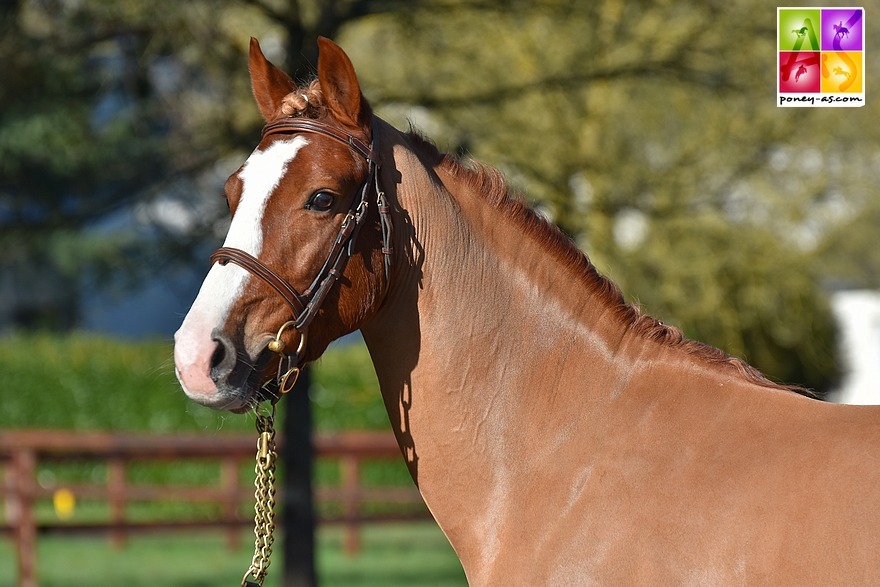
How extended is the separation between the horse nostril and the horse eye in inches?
16.7

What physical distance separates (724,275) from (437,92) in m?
5.15

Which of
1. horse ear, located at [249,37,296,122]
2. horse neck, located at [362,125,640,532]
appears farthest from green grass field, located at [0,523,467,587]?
horse ear, located at [249,37,296,122]

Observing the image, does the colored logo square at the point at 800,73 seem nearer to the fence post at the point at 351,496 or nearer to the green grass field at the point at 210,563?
the green grass field at the point at 210,563

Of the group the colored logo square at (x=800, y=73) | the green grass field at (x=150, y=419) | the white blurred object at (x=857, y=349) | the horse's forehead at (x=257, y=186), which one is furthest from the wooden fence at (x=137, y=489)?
the white blurred object at (x=857, y=349)

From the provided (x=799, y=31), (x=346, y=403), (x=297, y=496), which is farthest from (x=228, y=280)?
(x=346, y=403)

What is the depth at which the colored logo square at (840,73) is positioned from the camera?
411 cm

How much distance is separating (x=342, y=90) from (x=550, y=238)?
0.75 m

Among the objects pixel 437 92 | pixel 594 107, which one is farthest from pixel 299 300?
pixel 594 107

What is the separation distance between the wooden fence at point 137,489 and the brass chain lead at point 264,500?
16.9ft

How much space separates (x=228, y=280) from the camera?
7.46ft

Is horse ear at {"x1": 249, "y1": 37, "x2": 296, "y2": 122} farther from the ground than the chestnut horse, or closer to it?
farther from the ground

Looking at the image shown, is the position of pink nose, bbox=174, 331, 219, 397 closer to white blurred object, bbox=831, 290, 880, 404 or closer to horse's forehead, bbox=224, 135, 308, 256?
horse's forehead, bbox=224, 135, 308, 256

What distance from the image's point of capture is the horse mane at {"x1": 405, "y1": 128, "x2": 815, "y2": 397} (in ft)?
8.47

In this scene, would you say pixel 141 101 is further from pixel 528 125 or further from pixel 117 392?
pixel 117 392
